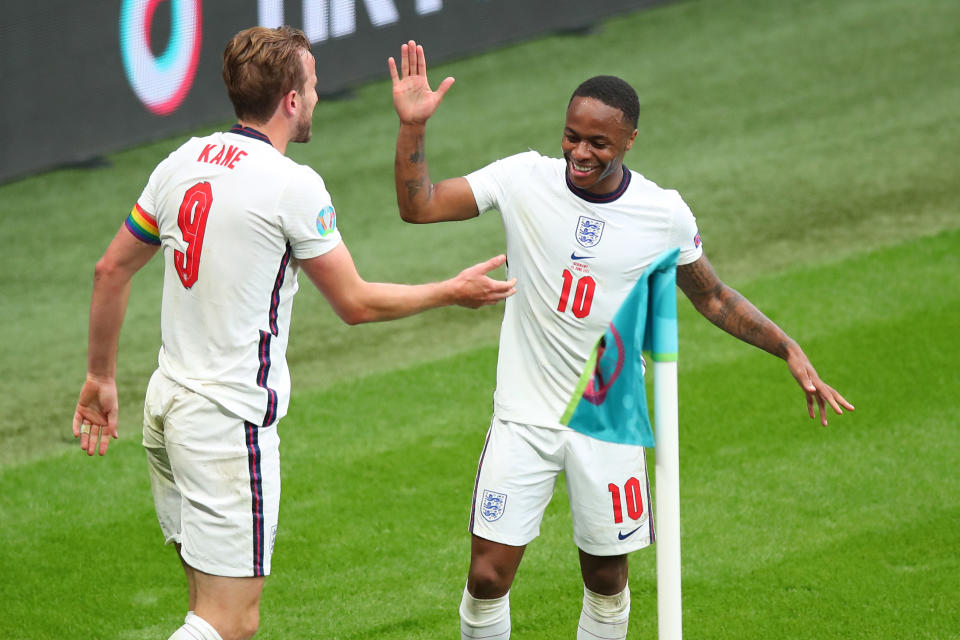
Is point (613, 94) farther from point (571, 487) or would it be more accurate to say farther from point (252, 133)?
point (571, 487)

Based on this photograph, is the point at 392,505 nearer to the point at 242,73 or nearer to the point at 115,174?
the point at 242,73

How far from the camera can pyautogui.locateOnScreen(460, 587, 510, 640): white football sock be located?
4305 millimetres

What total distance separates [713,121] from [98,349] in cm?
789

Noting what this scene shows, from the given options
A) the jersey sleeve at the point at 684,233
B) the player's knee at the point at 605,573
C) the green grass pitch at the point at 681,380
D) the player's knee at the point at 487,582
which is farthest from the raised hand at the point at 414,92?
the green grass pitch at the point at 681,380

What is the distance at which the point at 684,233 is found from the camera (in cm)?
432

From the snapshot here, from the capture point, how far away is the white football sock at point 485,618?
4305mm

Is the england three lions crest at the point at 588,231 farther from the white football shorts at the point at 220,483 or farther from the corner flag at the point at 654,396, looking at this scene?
the white football shorts at the point at 220,483

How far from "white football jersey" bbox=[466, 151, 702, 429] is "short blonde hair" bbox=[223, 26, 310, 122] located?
32.3 inches

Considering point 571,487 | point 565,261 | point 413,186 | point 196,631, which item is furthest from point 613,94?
point 196,631

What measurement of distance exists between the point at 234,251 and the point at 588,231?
118 cm

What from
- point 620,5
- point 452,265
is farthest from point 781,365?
point 620,5

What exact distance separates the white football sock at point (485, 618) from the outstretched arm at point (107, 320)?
1268 mm

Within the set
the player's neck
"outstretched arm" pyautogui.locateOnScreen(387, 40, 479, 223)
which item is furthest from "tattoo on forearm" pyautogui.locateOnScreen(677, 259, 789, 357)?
the player's neck

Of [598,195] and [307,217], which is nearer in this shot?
[307,217]
